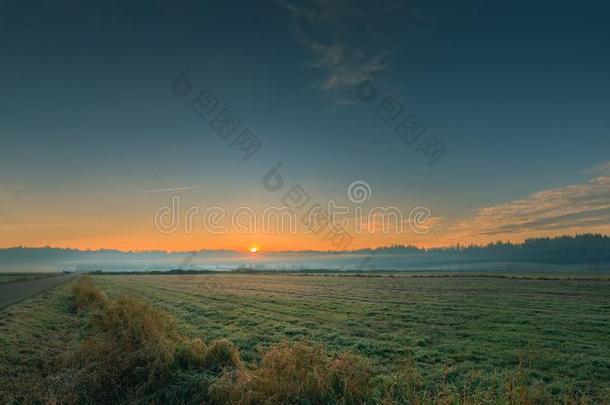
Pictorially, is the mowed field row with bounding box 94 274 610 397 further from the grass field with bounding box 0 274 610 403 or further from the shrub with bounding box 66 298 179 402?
the shrub with bounding box 66 298 179 402

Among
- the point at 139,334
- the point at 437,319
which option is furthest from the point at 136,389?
the point at 437,319

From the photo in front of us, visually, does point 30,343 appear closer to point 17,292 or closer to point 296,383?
point 296,383

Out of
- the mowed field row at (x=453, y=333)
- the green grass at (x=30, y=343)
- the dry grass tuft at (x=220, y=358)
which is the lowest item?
the mowed field row at (x=453, y=333)

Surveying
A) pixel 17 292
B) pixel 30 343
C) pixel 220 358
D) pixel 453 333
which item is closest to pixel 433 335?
pixel 453 333

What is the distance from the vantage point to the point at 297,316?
2691 cm

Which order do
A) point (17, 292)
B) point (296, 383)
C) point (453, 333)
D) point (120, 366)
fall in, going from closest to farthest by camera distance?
point (296, 383), point (120, 366), point (453, 333), point (17, 292)

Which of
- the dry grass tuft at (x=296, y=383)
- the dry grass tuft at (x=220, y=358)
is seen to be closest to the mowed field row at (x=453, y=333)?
the dry grass tuft at (x=220, y=358)

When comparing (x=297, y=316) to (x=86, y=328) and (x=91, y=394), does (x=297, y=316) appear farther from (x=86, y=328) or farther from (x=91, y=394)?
(x=91, y=394)

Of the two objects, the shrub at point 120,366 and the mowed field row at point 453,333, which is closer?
the shrub at point 120,366

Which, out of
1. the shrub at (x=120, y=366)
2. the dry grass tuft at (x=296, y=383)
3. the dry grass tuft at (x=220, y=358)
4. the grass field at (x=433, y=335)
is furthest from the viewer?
the grass field at (x=433, y=335)

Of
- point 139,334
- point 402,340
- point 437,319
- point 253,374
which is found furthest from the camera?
point 437,319

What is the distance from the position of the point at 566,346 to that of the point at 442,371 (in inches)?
304

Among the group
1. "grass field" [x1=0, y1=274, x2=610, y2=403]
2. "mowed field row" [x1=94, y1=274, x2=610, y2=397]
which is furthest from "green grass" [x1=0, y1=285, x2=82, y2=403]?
"mowed field row" [x1=94, y1=274, x2=610, y2=397]

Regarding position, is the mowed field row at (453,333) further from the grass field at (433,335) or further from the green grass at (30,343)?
the green grass at (30,343)
